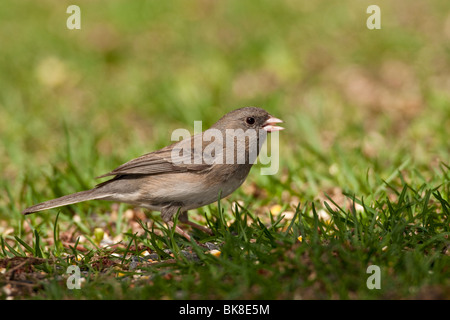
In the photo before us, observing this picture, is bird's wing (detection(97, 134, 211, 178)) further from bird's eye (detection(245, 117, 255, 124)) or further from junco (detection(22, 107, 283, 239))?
bird's eye (detection(245, 117, 255, 124))

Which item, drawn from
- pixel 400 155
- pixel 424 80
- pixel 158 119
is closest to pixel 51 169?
pixel 158 119

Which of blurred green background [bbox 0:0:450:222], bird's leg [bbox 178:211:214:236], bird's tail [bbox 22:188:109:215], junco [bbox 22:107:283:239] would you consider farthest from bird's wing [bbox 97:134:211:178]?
blurred green background [bbox 0:0:450:222]

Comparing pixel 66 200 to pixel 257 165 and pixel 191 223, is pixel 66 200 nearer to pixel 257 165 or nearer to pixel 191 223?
pixel 191 223

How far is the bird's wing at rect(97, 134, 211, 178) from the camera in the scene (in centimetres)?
421

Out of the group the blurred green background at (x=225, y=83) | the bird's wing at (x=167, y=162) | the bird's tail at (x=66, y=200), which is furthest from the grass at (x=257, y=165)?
the bird's wing at (x=167, y=162)

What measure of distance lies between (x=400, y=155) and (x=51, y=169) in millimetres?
2985

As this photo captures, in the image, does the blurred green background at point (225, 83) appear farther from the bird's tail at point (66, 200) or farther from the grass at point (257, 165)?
the bird's tail at point (66, 200)

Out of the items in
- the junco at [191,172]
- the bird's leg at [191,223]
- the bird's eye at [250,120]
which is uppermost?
the bird's eye at [250,120]

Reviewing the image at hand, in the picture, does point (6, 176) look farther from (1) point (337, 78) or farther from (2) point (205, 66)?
(1) point (337, 78)

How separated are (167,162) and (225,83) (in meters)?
3.38

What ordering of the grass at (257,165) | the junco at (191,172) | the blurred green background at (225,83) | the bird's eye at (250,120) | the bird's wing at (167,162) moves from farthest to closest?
1. the blurred green background at (225,83)
2. the bird's eye at (250,120)
3. the bird's wing at (167,162)
4. the junco at (191,172)
5. the grass at (257,165)

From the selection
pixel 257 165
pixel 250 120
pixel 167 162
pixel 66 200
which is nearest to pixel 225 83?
pixel 257 165

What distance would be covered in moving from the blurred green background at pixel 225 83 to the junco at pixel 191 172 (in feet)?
2.71

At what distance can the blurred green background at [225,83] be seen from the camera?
5582 millimetres
